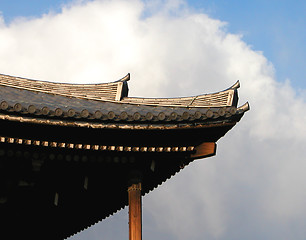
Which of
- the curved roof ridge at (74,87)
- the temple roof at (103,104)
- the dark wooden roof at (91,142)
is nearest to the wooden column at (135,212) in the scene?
the dark wooden roof at (91,142)

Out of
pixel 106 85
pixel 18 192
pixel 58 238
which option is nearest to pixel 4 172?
pixel 18 192

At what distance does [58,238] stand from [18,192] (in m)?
4.52

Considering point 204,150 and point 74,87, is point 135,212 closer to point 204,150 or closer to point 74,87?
point 204,150

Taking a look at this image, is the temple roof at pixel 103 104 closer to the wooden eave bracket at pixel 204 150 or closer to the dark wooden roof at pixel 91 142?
the dark wooden roof at pixel 91 142

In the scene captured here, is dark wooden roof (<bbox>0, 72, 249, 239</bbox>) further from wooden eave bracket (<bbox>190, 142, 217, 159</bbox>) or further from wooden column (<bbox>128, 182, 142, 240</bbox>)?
wooden column (<bbox>128, 182, 142, 240</bbox>)

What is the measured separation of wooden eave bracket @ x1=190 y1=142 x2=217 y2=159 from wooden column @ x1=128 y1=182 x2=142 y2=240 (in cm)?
120

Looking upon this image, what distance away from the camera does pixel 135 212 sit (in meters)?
10.4

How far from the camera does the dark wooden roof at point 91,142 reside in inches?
381

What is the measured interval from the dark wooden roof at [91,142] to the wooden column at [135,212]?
221 millimetres

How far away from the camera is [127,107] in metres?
11.3

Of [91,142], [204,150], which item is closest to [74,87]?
[91,142]

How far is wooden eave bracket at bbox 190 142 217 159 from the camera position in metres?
10.6

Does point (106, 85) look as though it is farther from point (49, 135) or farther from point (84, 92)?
point (49, 135)

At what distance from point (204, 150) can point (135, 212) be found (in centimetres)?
171
